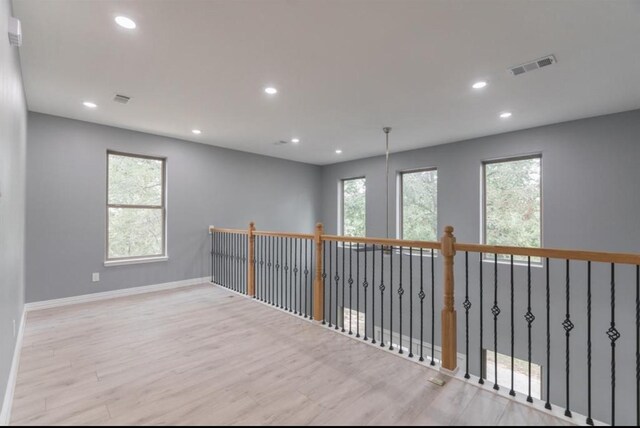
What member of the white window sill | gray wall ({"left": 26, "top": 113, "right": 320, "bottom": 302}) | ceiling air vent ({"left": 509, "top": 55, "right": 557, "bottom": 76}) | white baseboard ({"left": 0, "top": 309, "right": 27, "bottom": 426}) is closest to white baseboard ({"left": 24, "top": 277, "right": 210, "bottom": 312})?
gray wall ({"left": 26, "top": 113, "right": 320, "bottom": 302})

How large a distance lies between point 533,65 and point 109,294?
5951 millimetres

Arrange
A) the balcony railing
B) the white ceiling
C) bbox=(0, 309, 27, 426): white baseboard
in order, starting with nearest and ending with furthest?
bbox=(0, 309, 27, 426): white baseboard < the white ceiling < the balcony railing

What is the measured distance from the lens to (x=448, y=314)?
2463 mm

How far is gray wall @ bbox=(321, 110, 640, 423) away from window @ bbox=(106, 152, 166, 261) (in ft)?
13.1

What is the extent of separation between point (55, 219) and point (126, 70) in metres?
2.56

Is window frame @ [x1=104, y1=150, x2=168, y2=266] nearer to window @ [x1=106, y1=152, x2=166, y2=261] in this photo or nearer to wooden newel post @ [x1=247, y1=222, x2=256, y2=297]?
window @ [x1=106, y1=152, x2=166, y2=261]

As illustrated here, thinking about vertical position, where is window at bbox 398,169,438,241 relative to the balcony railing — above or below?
above

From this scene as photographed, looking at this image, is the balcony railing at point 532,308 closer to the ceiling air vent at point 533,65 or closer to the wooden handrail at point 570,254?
the wooden handrail at point 570,254

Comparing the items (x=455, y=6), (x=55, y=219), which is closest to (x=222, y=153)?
(x=55, y=219)

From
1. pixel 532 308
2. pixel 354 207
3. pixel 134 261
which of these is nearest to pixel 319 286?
pixel 134 261

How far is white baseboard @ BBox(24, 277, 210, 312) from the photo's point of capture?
4.03 m

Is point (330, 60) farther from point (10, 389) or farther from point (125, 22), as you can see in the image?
point (10, 389)

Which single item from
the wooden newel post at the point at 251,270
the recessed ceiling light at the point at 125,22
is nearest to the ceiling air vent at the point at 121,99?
the recessed ceiling light at the point at 125,22

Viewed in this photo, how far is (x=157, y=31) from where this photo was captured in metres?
2.31
